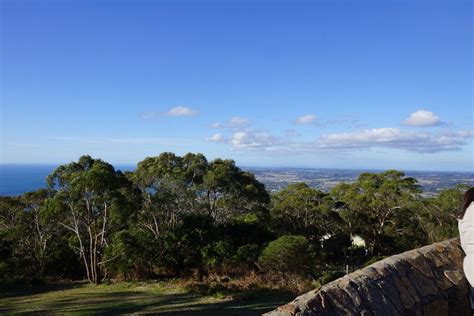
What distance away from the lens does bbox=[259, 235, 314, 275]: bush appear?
14.1 m

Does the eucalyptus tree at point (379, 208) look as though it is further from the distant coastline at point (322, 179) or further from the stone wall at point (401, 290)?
the stone wall at point (401, 290)

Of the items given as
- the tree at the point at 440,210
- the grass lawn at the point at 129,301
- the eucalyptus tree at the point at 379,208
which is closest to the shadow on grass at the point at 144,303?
the grass lawn at the point at 129,301

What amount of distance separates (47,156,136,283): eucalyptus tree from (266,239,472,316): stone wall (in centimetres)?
1366

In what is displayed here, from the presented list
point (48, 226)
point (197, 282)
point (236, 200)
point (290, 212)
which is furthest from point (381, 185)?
point (48, 226)

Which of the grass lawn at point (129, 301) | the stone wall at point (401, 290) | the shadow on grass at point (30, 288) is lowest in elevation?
the shadow on grass at point (30, 288)

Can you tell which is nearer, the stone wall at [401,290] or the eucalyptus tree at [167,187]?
the stone wall at [401,290]

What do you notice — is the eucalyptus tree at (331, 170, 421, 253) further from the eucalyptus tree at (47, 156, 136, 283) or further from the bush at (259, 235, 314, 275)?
the eucalyptus tree at (47, 156, 136, 283)

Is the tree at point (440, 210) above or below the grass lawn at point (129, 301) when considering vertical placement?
above

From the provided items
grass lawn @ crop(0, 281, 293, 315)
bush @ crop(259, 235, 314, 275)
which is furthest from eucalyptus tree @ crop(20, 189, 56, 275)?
bush @ crop(259, 235, 314, 275)

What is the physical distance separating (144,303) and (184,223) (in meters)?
4.88

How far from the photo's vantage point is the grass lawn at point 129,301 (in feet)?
38.4

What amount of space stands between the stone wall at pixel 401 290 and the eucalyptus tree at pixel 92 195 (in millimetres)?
13655

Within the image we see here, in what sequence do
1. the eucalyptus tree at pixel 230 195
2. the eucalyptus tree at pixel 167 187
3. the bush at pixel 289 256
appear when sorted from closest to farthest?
the bush at pixel 289 256
the eucalyptus tree at pixel 167 187
the eucalyptus tree at pixel 230 195

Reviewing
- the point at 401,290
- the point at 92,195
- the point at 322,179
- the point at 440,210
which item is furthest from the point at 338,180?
the point at 401,290
